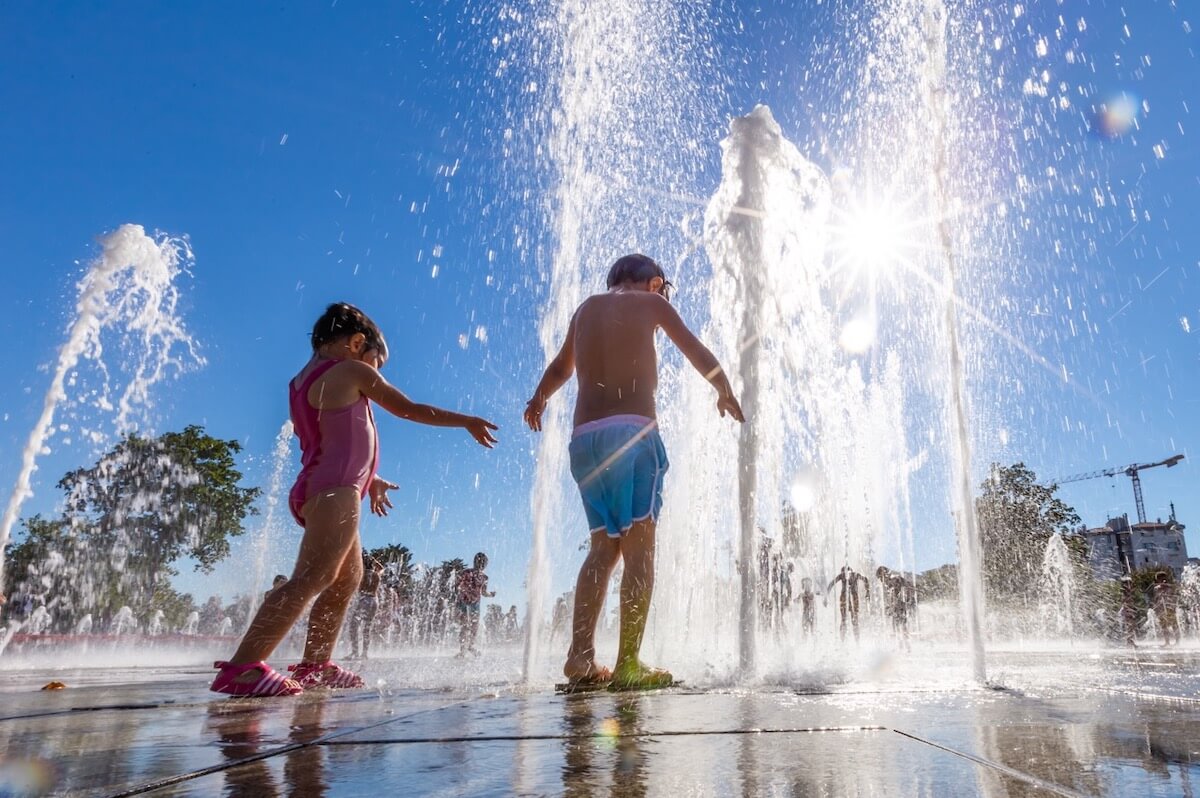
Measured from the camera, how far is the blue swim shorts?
3.45 metres

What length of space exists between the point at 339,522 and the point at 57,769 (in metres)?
1.93

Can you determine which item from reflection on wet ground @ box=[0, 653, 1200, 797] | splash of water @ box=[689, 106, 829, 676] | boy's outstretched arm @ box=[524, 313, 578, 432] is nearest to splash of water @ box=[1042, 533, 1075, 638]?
splash of water @ box=[689, 106, 829, 676]

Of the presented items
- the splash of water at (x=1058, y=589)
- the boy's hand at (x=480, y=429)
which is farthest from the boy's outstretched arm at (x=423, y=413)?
the splash of water at (x=1058, y=589)

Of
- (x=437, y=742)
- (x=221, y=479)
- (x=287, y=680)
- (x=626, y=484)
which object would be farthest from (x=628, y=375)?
(x=221, y=479)

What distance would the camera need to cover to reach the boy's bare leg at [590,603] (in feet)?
10.4

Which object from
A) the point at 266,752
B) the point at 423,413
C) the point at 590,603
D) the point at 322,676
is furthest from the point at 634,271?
the point at 266,752

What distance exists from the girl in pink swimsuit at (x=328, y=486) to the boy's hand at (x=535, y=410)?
0.72 metres

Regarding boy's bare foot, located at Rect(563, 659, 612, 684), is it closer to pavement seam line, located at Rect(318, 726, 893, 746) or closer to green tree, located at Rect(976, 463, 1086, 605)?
pavement seam line, located at Rect(318, 726, 893, 746)

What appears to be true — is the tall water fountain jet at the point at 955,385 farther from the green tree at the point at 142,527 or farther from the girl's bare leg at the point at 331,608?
the green tree at the point at 142,527

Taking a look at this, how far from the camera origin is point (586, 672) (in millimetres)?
3133

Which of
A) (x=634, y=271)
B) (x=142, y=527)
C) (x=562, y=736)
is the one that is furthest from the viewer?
(x=142, y=527)

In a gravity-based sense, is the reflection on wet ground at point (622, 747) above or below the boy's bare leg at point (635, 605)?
below

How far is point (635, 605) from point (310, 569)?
52.2 inches

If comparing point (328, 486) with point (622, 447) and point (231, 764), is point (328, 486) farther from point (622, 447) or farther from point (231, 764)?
point (231, 764)
